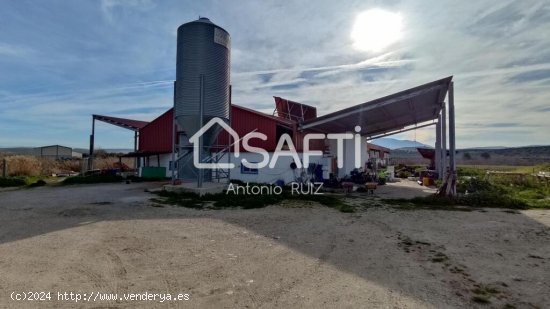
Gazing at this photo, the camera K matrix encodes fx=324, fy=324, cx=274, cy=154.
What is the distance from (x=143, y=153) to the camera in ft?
73.9

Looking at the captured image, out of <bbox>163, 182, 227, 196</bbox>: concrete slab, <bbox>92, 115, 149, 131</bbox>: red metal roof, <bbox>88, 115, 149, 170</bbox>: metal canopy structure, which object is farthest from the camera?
<bbox>92, 115, 149, 131</bbox>: red metal roof

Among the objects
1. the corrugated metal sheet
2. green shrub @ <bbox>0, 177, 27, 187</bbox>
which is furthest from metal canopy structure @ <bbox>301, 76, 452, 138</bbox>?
green shrub @ <bbox>0, 177, 27, 187</bbox>

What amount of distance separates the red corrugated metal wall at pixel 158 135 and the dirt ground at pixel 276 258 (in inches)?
518

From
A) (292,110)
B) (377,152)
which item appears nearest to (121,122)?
(292,110)

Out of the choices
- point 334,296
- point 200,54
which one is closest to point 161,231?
point 334,296

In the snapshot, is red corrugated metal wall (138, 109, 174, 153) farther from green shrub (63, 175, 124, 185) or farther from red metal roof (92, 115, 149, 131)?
green shrub (63, 175, 124, 185)

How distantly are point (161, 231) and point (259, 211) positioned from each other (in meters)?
3.51

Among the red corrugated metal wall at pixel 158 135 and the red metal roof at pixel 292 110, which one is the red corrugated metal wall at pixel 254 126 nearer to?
the red metal roof at pixel 292 110

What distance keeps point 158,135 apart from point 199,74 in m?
11.3

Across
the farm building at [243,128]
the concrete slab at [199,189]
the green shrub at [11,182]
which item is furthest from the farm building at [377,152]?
the green shrub at [11,182]

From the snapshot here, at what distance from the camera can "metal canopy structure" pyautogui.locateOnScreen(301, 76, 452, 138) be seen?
45.4 feet

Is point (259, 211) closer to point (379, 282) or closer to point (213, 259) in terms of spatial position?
point (213, 259)

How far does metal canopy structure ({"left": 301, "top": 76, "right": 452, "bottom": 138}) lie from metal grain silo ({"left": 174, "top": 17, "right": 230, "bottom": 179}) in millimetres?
5552

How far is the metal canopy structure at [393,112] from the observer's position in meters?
13.8
